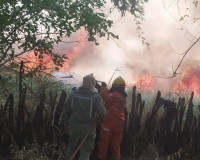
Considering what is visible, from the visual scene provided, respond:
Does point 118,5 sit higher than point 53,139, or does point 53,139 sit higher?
point 118,5

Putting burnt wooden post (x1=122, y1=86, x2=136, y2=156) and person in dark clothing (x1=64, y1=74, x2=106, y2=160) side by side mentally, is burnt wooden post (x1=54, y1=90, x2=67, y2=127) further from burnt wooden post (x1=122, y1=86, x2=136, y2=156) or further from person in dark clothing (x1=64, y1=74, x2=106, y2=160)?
burnt wooden post (x1=122, y1=86, x2=136, y2=156)

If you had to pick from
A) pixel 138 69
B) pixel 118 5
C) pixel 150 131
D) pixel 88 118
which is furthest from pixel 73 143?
pixel 138 69

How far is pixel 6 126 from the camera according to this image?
6.46 metres

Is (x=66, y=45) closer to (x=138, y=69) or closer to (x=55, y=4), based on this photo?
(x=138, y=69)

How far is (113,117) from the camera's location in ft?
21.9

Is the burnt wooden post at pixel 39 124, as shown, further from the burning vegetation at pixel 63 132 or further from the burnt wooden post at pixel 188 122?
the burnt wooden post at pixel 188 122

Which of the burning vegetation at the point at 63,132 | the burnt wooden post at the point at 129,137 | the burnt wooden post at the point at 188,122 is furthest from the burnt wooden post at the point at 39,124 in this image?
the burnt wooden post at the point at 188,122

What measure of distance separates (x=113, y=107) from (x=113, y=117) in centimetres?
19

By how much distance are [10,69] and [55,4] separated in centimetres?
173

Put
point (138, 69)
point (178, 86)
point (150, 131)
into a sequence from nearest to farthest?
point (150, 131), point (178, 86), point (138, 69)

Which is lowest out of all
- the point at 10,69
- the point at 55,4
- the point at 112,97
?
the point at 112,97

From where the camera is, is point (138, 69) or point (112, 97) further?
point (138, 69)

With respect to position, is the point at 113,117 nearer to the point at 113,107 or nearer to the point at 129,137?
the point at 113,107

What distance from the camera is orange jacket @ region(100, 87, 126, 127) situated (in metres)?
6.65
